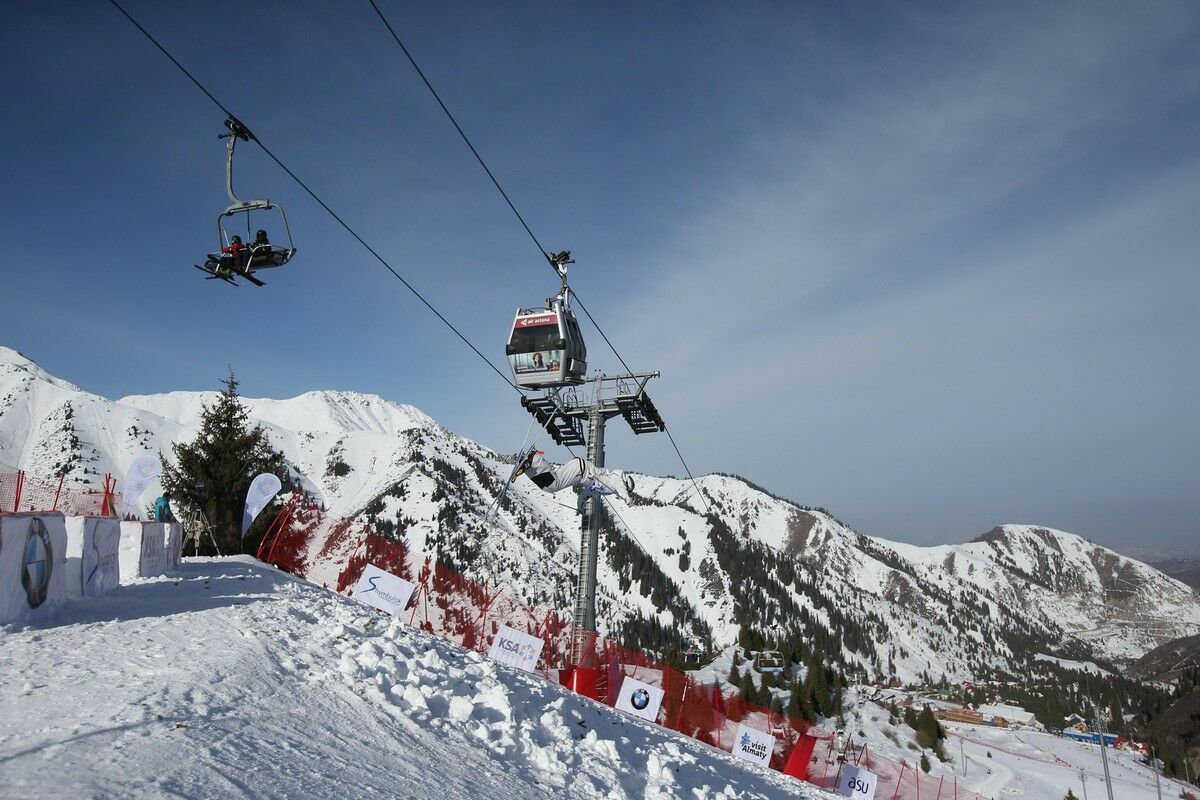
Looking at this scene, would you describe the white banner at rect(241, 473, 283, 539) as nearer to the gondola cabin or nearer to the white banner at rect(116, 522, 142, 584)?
the white banner at rect(116, 522, 142, 584)

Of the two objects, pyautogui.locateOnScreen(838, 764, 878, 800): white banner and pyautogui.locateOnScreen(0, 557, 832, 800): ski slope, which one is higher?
pyautogui.locateOnScreen(0, 557, 832, 800): ski slope

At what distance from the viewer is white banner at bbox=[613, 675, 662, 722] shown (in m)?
22.0

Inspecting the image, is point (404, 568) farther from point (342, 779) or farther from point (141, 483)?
point (342, 779)

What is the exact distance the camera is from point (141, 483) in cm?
1938

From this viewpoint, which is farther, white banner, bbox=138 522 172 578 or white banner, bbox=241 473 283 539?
white banner, bbox=241 473 283 539

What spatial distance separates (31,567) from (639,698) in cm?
1696

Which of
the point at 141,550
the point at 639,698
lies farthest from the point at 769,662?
the point at 141,550

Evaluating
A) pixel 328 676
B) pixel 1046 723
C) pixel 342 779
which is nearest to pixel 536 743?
pixel 328 676

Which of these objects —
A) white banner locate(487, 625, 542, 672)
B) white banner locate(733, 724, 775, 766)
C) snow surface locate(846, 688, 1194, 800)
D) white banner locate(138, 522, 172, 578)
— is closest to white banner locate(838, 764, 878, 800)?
white banner locate(733, 724, 775, 766)

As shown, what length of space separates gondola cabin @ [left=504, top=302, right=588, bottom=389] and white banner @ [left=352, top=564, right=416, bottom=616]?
7125 millimetres

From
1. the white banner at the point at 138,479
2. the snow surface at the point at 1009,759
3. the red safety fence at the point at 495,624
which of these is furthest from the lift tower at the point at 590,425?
the snow surface at the point at 1009,759

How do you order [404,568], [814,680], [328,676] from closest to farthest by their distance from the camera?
[328,676], [404,568], [814,680]

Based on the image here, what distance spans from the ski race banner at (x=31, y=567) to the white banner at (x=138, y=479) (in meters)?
8.02

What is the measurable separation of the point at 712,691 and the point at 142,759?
2459cm
